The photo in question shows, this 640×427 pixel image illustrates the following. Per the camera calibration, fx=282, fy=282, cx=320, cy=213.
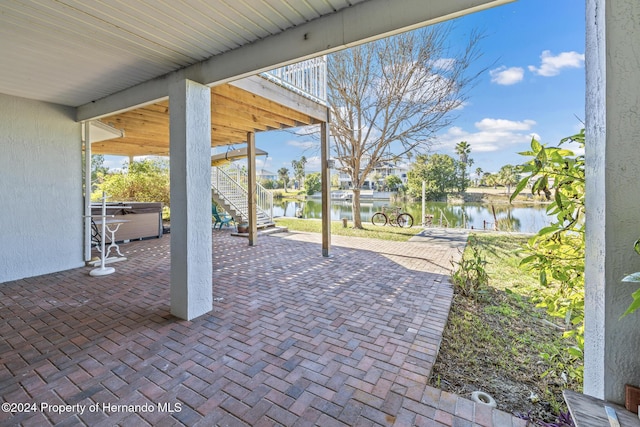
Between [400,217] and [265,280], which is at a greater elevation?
[400,217]

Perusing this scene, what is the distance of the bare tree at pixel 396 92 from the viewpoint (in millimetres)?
9445

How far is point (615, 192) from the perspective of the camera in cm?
122

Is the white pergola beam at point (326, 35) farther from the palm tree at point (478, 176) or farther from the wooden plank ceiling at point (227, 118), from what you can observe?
the palm tree at point (478, 176)

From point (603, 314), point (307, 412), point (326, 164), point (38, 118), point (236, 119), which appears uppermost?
point (236, 119)

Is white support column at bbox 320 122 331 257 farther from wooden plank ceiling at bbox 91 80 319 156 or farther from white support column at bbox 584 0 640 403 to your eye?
white support column at bbox 584 0 640 403

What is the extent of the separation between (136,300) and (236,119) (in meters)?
3.77

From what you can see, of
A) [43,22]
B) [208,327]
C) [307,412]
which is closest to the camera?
[307,412]

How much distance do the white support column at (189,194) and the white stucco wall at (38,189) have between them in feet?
10.2

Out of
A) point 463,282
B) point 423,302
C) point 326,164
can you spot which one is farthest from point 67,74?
point 463,282

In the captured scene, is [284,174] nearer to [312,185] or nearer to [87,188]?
[312,185]

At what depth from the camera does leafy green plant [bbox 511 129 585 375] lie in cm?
161

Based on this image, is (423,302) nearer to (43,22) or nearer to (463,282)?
(463,282)

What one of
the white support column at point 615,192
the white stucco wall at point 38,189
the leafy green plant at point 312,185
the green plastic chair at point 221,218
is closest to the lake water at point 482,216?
the white support column at point 615,192

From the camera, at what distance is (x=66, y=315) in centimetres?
313
